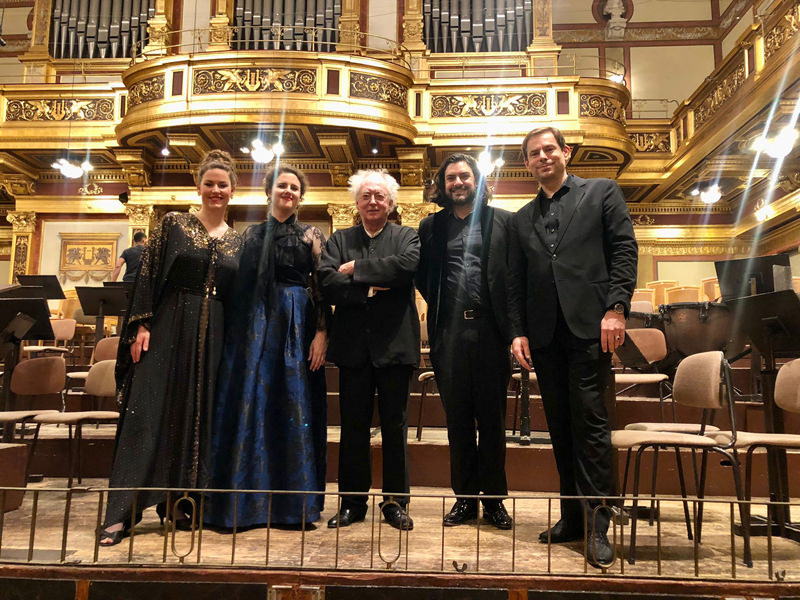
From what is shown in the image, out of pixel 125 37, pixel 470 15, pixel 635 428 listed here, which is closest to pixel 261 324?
pixel 635 428

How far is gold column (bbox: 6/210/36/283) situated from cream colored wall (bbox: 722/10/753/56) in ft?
35.5

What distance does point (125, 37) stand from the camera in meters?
10.2

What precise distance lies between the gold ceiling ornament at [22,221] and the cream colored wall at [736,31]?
10.8 meters

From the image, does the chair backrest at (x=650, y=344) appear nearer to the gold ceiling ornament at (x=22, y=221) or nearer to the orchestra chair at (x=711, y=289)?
the orchestra chair at (x=711, y=289)

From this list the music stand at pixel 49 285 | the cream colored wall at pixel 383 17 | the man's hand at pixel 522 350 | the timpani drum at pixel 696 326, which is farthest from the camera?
the cream colored wall at pixel 383 17

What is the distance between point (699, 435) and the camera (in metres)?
2.37

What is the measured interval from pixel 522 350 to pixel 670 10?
11434 millimetres

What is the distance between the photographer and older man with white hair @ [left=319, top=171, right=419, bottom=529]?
2.38 meters

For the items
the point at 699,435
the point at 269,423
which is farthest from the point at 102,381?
the point at 699,435

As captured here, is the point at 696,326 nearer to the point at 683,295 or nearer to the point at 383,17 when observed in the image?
the point at 683,295

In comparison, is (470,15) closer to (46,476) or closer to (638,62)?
(638,62)

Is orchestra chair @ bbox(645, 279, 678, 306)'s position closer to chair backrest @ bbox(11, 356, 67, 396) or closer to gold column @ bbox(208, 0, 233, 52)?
gold column @ bbox(208, 0, 233, 52)

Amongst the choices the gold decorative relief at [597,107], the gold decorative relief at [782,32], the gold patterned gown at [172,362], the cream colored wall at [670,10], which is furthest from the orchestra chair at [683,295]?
the gold patterned gown at [172,362]

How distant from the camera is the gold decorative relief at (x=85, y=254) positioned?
9680 mm
